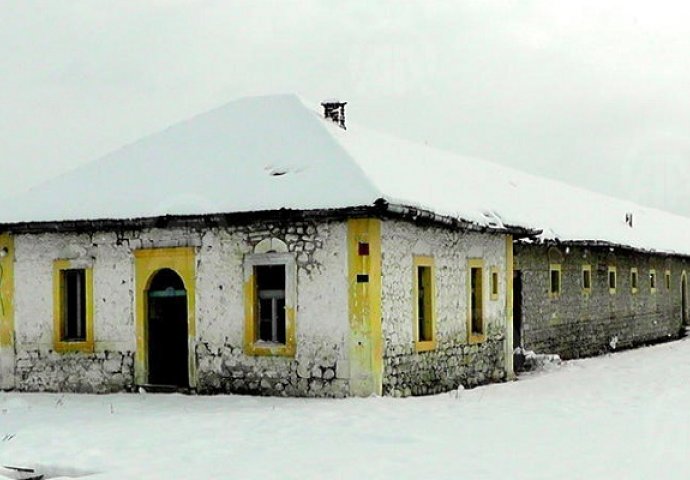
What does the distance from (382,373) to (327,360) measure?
78 cm

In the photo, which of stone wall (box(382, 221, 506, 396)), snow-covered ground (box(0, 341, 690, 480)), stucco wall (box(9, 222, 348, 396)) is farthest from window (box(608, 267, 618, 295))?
stucco wall (box(9, 222, 348, 396))

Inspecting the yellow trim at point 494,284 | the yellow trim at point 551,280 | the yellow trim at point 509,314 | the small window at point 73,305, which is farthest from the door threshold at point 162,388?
the yellow trim at point 551,280

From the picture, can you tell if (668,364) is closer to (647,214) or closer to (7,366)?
(7,366)

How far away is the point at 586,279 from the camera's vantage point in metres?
24.3

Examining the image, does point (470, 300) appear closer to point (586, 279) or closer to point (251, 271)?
point (251, 271)

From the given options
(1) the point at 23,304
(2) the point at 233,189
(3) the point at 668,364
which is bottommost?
(3) the point at 668,364

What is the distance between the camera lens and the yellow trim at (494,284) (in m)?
17.3

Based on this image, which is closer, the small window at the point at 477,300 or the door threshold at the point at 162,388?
the door threshold at the point at 162,388

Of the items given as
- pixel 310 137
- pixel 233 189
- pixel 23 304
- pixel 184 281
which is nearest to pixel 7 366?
pixel 23 304

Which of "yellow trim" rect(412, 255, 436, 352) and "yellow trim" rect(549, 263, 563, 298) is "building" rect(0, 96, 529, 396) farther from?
"yellow trim" rect(549, 263, 563, 298)

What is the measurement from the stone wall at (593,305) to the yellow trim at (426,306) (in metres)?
5.63

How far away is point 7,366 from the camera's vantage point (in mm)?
16172

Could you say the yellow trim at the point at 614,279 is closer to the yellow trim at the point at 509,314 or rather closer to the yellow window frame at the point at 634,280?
the yellow window frame at the point at 634,280

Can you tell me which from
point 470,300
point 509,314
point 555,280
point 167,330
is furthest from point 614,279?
point 167,330
